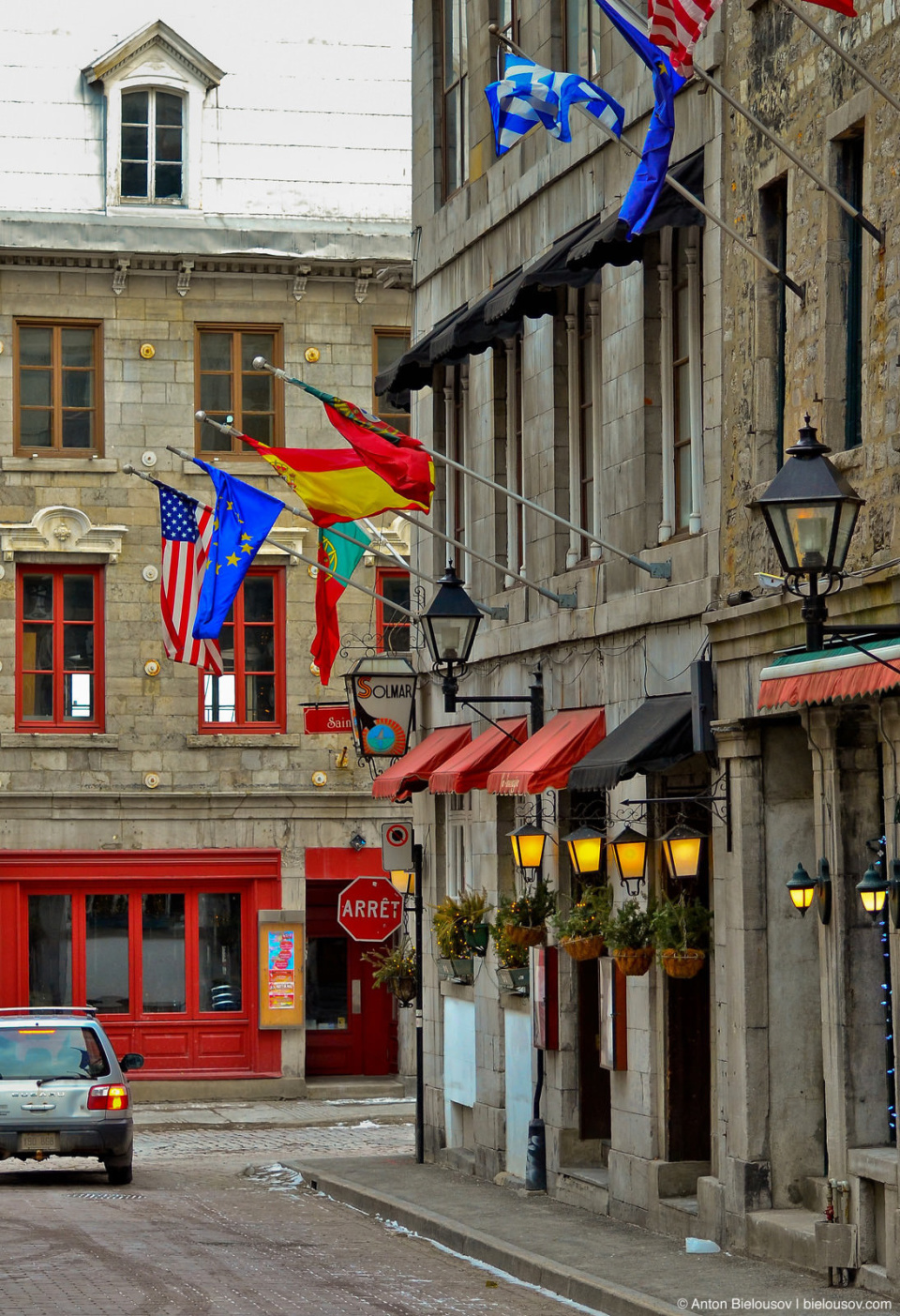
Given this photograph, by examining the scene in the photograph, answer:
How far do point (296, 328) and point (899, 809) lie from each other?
66.8 ft

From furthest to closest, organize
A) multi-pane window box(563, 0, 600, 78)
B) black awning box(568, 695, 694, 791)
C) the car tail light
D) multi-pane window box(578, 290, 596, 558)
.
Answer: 1. the car tail light
2. multi-pane window box(578, 290, 596, 558)
3. multi-pane window box(563, 0, 600, 78)
4. black awning box(568, 695, 694, 791)

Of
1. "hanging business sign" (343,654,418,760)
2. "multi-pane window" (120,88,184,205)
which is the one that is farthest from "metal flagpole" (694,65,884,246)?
"multi-pane window" (120,88,184,205)

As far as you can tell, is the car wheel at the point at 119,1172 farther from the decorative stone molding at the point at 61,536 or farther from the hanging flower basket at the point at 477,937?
the decorative stone molding at the point at 61,536

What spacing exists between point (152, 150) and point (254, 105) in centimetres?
182

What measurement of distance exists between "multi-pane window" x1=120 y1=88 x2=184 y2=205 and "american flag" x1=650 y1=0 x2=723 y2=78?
20.3 meters

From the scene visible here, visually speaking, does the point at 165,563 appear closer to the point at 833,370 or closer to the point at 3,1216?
the point at 3,1216

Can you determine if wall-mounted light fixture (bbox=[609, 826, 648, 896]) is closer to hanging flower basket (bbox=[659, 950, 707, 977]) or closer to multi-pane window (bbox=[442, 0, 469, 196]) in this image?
hanging flower basket (bbox=[659, 950, 707, 977])

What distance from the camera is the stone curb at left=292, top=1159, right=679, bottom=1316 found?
1293 centimetres

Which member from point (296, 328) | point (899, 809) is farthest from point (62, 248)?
point (899, 809)

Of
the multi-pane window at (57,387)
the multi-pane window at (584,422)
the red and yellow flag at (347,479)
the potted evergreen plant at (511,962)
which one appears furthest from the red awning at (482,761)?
the multi-pane window at (57,387)

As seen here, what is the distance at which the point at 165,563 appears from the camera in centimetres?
2400

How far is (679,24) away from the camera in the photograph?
1245 cm

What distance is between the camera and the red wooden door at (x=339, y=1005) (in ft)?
105

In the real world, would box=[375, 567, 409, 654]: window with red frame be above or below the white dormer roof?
below
